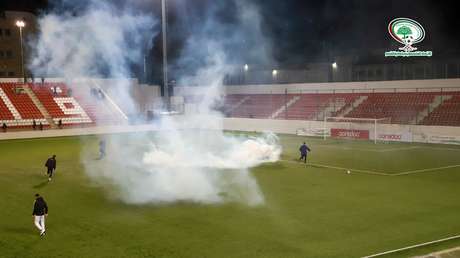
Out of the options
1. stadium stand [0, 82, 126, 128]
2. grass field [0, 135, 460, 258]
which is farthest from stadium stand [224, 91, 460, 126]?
grass field [0, 135, 460, 258]

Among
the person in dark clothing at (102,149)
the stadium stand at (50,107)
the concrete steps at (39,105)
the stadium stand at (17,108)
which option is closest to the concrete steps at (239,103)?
the stadium stand at (50,107)

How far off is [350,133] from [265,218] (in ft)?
89.1

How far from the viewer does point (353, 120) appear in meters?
43.7

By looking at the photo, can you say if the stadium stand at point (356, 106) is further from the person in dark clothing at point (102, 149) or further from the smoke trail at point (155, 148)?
the person in dark clothing at point (102, 149)

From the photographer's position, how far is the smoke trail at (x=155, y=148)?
19391mm

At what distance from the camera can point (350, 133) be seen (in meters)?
40.7

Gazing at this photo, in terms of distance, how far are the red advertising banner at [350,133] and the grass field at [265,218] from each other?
14568mm

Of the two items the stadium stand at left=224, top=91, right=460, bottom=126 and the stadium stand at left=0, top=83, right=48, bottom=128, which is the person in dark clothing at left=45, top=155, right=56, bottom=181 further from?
the stadium stand at left=224, top=91, right=460, bottom=126

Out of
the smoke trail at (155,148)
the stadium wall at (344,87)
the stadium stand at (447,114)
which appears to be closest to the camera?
the smoke trail at (155,148)

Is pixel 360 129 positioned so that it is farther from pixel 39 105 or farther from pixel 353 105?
pixel 39 105

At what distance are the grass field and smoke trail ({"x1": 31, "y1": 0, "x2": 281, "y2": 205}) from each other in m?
1.26

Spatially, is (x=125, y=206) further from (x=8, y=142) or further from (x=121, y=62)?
(x=8, y=142)

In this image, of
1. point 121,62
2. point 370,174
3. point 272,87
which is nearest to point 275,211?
point 370,174

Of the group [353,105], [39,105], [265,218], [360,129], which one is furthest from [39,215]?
[39,105]
